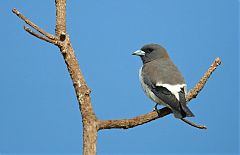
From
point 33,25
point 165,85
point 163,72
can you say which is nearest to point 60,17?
point 33,25

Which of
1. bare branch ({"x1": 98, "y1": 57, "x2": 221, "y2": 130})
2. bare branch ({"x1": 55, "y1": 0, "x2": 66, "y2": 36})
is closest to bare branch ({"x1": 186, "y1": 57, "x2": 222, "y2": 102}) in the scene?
bare branch ({"x1": 98, "y1": 57, "x2": 221, "y2": 130})

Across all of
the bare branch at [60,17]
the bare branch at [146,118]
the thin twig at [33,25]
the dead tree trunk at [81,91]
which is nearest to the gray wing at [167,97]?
the bare branch at [146,118]

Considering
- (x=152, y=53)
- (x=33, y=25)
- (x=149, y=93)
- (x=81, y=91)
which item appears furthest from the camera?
(x=152, y=53)

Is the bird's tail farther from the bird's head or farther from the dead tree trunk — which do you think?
the bird's head

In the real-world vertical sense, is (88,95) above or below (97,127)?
above

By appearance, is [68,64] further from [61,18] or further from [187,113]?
[187,113]

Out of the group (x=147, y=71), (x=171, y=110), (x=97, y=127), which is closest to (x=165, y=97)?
(x=171, y=110)

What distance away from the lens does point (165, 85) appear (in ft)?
15.7

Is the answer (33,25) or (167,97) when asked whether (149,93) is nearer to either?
(167,97)

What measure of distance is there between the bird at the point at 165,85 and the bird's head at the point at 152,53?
65 millimetres

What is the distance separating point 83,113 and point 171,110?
4.98ft

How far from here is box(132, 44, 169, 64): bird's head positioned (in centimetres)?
585

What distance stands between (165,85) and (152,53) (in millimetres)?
1174

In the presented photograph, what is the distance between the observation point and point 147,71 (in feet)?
→ 17.1
